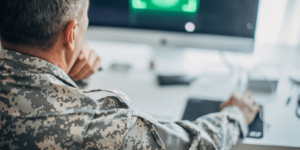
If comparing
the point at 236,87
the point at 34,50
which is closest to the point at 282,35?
the point at 236,87

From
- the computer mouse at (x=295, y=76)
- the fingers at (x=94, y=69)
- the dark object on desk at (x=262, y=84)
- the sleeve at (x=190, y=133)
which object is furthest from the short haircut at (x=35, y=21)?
the computer mouse at (x=295, y=76)

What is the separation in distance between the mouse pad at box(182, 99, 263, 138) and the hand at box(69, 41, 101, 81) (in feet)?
1.24

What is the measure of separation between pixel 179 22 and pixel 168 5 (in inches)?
3.2

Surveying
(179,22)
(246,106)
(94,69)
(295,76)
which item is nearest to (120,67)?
(94,69)

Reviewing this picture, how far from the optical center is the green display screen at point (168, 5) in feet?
3.22

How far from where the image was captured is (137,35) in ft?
3.55

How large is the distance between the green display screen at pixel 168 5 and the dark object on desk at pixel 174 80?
269 millimetres

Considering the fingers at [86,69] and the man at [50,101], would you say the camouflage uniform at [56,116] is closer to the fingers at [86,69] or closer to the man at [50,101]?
the man at [50,101]

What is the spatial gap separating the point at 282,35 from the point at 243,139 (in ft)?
2.95

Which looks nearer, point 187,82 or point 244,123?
point 244,123

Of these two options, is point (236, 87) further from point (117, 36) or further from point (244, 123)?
point (117, 36)

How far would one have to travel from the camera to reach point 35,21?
507 mm

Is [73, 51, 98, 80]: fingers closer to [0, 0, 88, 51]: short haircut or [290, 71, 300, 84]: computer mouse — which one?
[0, 0, 88, 51]: short haircut

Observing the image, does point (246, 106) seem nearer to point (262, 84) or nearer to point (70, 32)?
point (262, 84)
